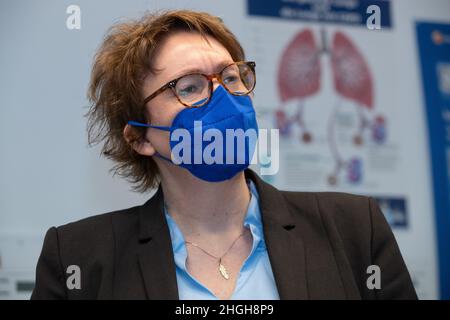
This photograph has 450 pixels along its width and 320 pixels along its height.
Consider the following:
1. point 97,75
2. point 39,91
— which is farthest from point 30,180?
point 97,75

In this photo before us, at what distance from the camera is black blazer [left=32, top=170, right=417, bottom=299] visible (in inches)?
50.4

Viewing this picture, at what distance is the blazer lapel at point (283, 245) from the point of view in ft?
4.10

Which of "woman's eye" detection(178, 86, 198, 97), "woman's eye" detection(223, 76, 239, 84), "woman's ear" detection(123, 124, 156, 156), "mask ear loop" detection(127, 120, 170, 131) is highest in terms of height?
"woman's eye" detection(223, 76, 239, 84)

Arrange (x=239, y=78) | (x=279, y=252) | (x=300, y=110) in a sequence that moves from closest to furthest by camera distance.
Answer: (x=279, y=252) < (x=239, y=78) < (x=300, y=110)

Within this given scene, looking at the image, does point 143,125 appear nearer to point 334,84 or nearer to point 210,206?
point 210,206

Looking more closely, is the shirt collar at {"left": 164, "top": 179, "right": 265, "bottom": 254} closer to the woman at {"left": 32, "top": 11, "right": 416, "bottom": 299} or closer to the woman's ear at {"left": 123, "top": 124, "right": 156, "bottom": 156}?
the woman at {"left": 32, "top": 11, "right": 416, "bottom": 299}

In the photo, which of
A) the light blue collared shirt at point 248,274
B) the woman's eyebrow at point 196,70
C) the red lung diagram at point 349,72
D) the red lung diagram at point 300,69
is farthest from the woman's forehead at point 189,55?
the red lung diagram at point 349,72

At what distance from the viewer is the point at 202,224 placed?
1.41 meters

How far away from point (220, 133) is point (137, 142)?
265 millimetres

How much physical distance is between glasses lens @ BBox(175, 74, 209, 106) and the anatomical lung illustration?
81 centimetres

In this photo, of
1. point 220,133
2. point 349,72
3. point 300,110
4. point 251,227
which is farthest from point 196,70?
point 349,72

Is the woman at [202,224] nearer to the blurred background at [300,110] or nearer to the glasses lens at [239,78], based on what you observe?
the glasses lens at [239,78]

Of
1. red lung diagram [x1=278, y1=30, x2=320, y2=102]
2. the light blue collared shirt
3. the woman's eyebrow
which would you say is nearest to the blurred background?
red lung diagram [x1=278, y1=30, x2=320, y2=102]

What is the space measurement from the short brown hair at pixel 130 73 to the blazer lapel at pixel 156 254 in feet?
0.59
